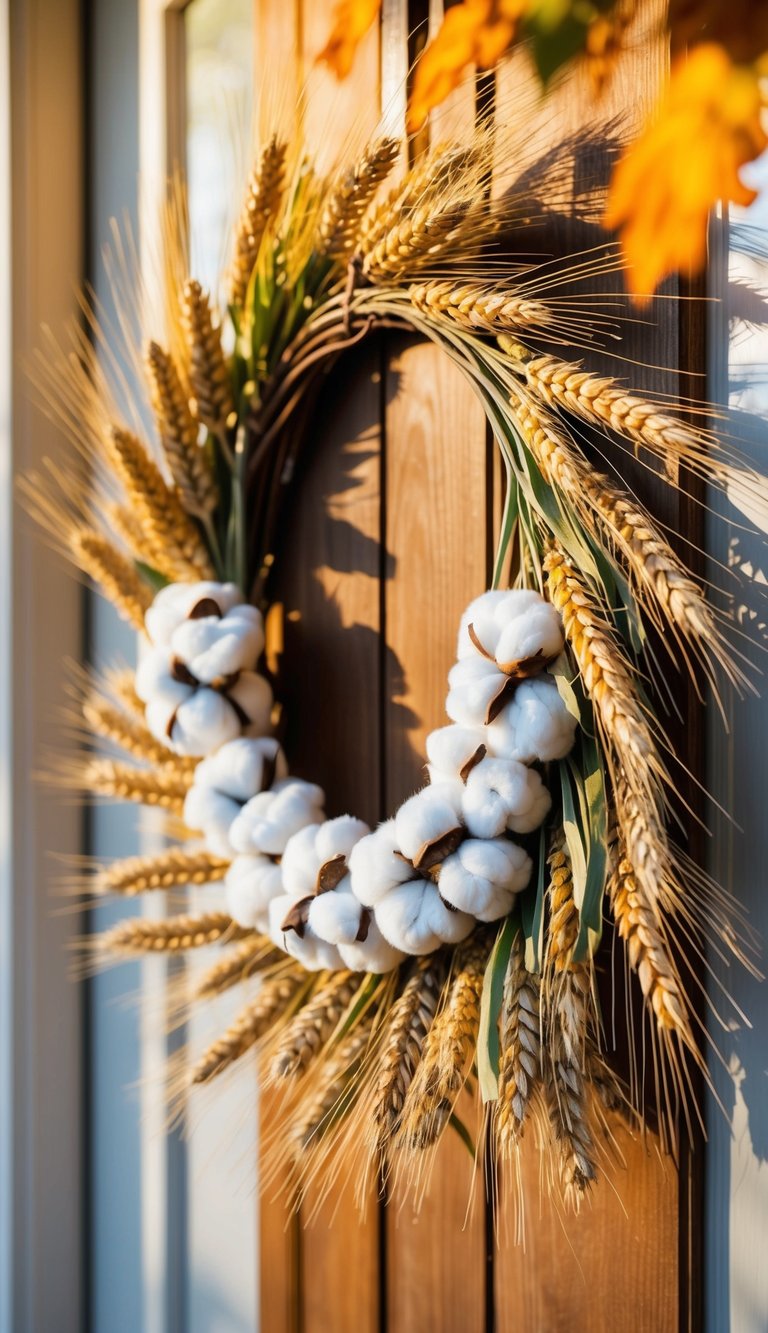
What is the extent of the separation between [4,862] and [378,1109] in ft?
2.31

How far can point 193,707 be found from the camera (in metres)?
0.83

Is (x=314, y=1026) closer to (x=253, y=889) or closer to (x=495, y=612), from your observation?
(x=253, y=889)

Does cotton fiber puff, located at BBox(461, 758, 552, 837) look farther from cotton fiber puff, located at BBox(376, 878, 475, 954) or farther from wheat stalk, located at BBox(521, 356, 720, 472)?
wheat stalk, located at BBox(521, 356, 720, 472)

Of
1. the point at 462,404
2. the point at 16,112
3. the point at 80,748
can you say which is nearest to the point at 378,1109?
the point at 462,404

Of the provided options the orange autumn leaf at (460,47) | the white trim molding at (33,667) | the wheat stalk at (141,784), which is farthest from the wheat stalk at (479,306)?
the white trim molding at (33,667)

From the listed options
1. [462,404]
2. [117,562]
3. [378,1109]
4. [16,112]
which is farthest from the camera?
[16,112]

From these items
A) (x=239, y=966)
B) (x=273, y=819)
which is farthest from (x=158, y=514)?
(x=239, y=966)

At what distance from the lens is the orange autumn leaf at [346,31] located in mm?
799

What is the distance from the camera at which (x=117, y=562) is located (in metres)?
0.93

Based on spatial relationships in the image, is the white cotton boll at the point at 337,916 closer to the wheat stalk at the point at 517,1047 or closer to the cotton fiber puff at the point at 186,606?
the wheat stalk at the point at 517,1047

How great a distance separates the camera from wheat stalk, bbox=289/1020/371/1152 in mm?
719

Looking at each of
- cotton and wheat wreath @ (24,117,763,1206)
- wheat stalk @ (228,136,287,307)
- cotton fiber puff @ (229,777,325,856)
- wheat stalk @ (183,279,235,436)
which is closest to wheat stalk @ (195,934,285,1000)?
cotton and wheat wreath @ (24,117,763,1206)

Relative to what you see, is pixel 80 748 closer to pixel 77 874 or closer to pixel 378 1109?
pixel 77 874

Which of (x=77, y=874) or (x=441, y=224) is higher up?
(x=441, y=224)
